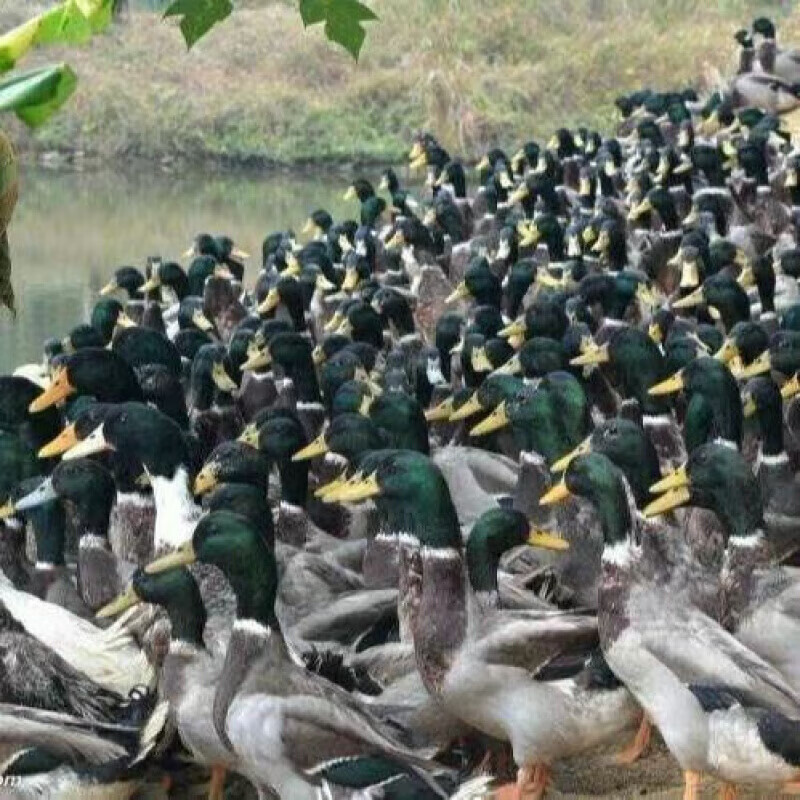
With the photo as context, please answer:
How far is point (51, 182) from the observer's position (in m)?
25.6

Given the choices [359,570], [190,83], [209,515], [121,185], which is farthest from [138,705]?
[190,83]

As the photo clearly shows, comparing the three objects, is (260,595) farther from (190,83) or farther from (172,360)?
(190,83)

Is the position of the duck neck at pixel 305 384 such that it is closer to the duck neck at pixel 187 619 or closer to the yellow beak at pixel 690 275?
the yellow beak at pixel 690 275

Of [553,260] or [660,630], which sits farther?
[553,260]

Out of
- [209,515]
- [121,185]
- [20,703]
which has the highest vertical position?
[209,515]

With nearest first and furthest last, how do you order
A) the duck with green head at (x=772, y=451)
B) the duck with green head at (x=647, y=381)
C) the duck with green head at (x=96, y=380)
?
the duck with green head at (x=772, y=451) → the duck with green head at (x=647, y=381) → the duck with green head at (x=96, y=380)

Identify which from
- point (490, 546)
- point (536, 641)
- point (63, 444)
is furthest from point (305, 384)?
point (536, 641)

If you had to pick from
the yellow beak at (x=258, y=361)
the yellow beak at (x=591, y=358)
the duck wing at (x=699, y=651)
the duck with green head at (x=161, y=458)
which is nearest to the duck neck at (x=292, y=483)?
the duck with green head at (x=161, y=458)

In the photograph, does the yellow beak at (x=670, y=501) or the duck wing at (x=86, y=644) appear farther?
the duck wing at (x=86, y=644)

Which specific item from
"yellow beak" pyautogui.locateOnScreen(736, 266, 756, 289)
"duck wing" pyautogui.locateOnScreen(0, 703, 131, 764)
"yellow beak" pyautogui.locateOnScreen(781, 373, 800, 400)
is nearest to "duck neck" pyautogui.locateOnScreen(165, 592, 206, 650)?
"duck wing" pyautogui.locateOnScreen(0, 703, 131, 764)

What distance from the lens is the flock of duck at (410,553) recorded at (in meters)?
4.85

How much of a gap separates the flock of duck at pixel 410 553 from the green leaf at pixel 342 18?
6.22 feet

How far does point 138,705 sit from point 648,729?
138cm

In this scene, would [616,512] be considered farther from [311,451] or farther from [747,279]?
[747,279]
